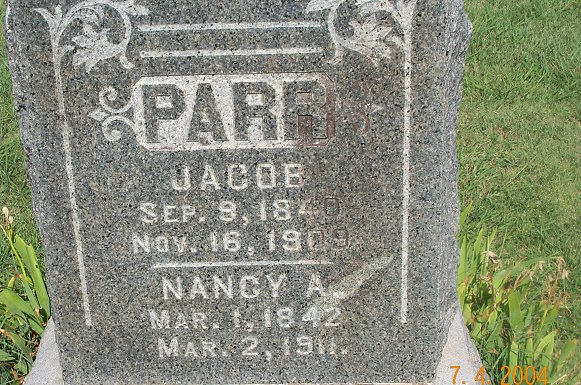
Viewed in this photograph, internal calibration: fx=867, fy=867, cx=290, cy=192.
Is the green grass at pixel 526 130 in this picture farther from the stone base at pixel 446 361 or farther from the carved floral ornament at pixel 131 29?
the carved floral ornament at pixel 131 29

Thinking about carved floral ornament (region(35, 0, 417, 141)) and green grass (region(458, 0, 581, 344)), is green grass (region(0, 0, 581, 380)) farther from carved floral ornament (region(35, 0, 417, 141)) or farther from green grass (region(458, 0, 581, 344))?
carved floral ornament (region(35, 0, 417, 141))

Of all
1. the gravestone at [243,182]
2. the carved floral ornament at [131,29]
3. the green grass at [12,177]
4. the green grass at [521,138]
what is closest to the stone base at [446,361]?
the gravestone at [243,182]

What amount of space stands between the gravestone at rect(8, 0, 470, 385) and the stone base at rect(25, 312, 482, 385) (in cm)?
8

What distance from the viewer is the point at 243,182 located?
2.20 meters

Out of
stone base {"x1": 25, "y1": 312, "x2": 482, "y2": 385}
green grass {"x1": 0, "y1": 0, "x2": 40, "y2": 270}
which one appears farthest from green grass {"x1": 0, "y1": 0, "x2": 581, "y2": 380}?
stone base {"x1": 25, "y1": 312, "x2": 482, "y2": 385}

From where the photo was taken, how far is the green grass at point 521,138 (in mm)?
3518

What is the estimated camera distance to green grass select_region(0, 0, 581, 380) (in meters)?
3.52

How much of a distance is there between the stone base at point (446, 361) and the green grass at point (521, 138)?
604 millimetres

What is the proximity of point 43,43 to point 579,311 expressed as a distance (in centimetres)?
208

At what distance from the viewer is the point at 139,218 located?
7.36 ft

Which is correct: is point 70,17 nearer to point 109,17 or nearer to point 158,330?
point 109,17

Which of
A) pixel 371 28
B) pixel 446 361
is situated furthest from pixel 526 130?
pixel 371 28

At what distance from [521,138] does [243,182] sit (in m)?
2.35

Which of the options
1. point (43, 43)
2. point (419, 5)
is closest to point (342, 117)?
A: point (419, 5)
